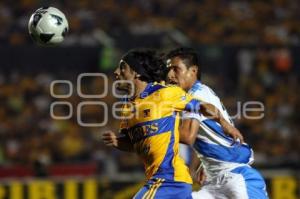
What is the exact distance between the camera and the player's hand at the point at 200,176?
26.1ft

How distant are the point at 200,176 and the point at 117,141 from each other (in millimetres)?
1077

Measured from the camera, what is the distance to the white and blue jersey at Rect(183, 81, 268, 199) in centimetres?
750

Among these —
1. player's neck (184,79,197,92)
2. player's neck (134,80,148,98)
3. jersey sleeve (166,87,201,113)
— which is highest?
player's neck (184,79,197,92)

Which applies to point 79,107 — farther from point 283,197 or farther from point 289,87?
point 283,197

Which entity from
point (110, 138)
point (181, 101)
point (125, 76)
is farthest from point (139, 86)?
point (110, 138)

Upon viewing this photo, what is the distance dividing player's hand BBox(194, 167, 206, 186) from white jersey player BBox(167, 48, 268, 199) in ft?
0.27

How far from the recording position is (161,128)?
6906mm

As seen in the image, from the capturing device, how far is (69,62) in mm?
17703

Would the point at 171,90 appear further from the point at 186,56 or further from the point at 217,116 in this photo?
the point at 186,56

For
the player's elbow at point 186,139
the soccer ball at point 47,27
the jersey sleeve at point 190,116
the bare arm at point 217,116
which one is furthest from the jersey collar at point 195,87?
the soccer ball at point 47,27

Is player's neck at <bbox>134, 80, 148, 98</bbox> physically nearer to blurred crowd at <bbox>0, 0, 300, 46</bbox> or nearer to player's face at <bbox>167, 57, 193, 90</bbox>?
player's face at <bbox>167, 57, 193, 90</bbox>

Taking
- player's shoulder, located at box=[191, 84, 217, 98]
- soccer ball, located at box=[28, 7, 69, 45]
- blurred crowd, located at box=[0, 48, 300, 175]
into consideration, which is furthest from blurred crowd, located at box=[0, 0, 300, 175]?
player's shoulder, located at box=[191, 84, 217, 98]

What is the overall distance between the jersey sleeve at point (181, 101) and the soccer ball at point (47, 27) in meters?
2.09

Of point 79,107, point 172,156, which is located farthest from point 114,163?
point 172,156
